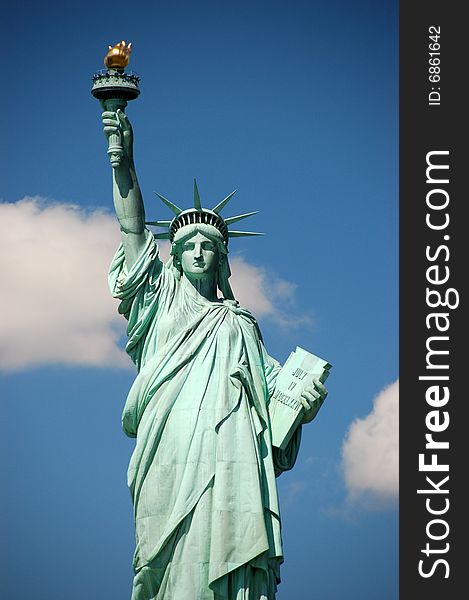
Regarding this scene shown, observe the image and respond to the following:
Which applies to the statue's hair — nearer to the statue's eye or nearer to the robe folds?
the statue's eye

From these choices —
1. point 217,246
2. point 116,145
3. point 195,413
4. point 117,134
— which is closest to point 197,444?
point 195,413

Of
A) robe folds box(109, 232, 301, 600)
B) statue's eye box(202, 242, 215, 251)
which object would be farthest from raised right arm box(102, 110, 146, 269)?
statue's eye box(202, 242, 215, 251)

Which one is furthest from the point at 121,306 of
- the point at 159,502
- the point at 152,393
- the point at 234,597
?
the point at 234,597

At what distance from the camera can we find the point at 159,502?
81.7 feet

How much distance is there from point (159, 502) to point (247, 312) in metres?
3.82

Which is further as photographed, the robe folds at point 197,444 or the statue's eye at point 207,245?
the statue's eye at point 207,245

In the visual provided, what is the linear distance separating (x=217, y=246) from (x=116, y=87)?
3149 millimetres

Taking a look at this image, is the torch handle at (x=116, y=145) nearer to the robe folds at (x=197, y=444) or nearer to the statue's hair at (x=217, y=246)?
the robe folds at (x=197, y=444)

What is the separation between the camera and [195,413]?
25.2 m

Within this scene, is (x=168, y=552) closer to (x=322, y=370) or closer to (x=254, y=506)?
(x=254, y=506)

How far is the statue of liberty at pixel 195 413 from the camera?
80.4ft

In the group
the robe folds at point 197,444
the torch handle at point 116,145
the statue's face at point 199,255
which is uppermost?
the torch handle at point 116,145

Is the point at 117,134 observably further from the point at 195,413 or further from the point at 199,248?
the point at 195,413

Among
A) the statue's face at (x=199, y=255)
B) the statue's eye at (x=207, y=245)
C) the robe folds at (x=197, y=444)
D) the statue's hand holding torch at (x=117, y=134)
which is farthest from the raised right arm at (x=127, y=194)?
the statue's eye at (x=207, y=245)
